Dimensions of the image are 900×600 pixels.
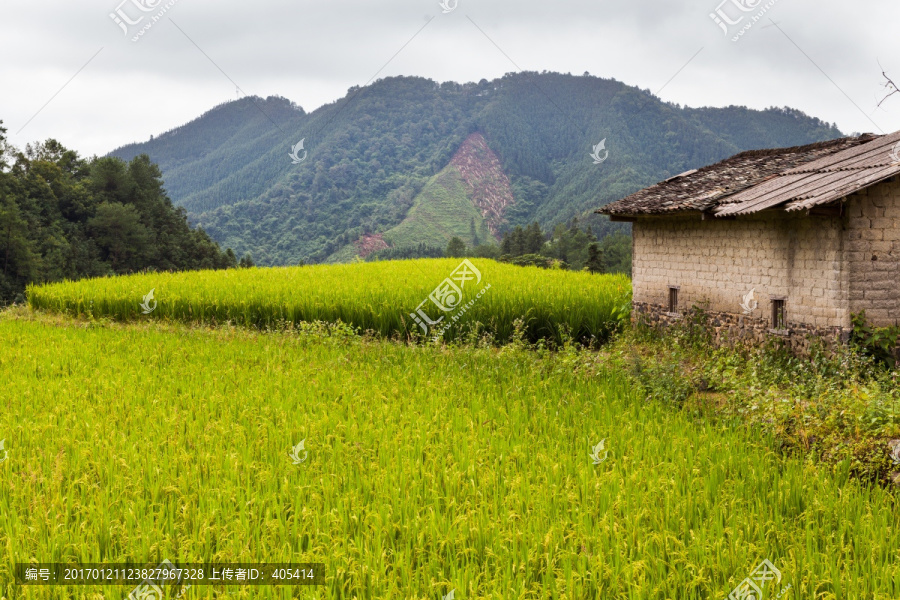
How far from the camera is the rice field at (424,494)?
436 cm

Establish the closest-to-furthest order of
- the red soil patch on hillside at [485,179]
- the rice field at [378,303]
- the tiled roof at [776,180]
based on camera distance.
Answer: the tiled roof at [776,180], the rice field at [378,303], the red soil patch on hillside at [485,179]

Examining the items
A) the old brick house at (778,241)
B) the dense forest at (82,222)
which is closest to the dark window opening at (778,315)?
the old brick house at (778,241)

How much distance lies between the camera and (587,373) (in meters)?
11.5

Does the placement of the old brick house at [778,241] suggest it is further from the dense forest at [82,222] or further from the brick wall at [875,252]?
the dense forest at [82,222]

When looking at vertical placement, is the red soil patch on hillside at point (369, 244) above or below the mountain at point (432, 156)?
below

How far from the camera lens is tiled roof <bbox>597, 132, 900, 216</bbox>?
10977mm

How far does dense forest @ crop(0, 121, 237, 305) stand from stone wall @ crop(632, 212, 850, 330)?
26246 millimetres

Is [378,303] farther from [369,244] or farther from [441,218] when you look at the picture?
[441,218]

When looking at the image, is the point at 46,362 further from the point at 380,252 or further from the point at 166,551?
the point at 380,252

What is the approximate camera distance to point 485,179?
381ft

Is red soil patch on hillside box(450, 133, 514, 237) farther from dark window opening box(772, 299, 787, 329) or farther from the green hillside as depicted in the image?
dark window opening box(772, 299, 787, 329)

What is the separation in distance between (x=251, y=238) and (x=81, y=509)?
256ft

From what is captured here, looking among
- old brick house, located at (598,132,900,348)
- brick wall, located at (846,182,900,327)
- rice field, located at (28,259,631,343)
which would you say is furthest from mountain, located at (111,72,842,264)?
brick wall, located at (846,182,900,327)

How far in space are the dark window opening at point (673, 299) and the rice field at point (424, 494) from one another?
6.55 m
